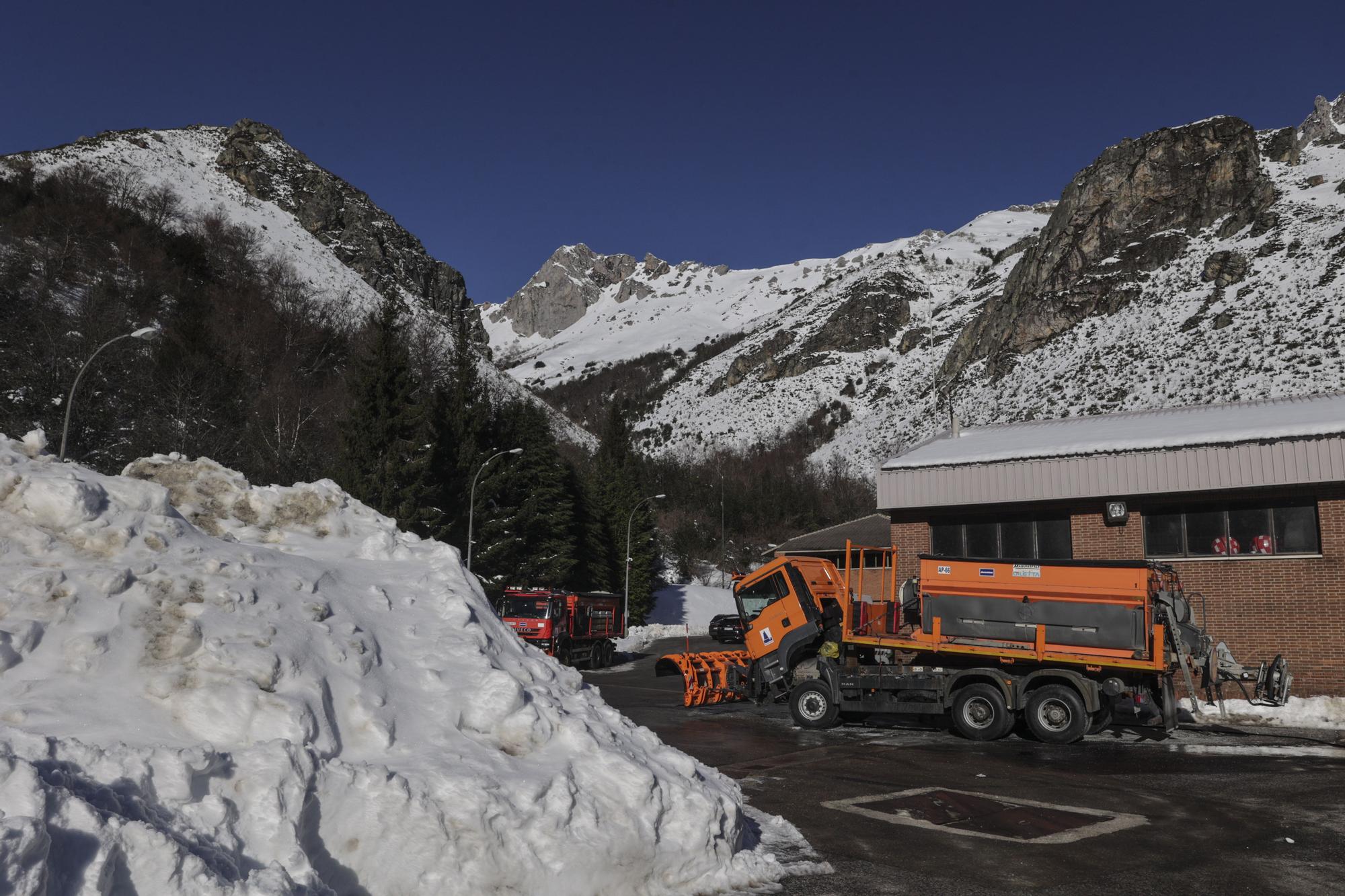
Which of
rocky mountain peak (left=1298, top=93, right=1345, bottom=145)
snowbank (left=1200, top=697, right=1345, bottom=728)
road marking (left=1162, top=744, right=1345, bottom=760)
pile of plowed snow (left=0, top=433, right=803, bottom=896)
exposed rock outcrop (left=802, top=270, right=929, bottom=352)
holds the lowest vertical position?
road marking (left=1162, top=744, right=1345, bottom=760)

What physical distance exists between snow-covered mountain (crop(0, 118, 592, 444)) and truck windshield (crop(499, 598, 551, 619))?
163ft

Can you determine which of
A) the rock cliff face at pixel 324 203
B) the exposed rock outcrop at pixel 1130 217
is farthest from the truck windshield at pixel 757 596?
the exposed rock outcrop at pixel 1130 217

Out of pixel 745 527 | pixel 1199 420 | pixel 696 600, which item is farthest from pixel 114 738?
pixel 745 527

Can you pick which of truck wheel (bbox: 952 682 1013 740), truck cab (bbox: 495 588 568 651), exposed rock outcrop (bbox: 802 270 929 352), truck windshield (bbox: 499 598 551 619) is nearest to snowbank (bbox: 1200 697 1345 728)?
truck wheel (bbox: 952 682 1013 740)

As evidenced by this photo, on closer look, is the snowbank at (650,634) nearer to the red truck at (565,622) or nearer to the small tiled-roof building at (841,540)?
the small tiled-roof building at (841,540)

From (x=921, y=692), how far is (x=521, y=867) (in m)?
13.2

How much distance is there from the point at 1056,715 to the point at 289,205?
109 metres

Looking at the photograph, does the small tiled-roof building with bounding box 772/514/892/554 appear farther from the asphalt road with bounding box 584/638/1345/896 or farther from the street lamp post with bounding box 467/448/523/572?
the asphalt road with bounding box 584/638/1345/896

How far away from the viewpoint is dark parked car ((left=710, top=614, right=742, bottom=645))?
160ft

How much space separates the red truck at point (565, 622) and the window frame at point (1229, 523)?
712 inches

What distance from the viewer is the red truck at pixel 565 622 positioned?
31766 mm

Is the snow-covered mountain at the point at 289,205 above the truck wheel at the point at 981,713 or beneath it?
above

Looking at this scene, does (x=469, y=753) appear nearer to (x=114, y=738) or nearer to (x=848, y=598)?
(x=114, y=738)

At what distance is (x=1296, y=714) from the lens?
1981 cm
